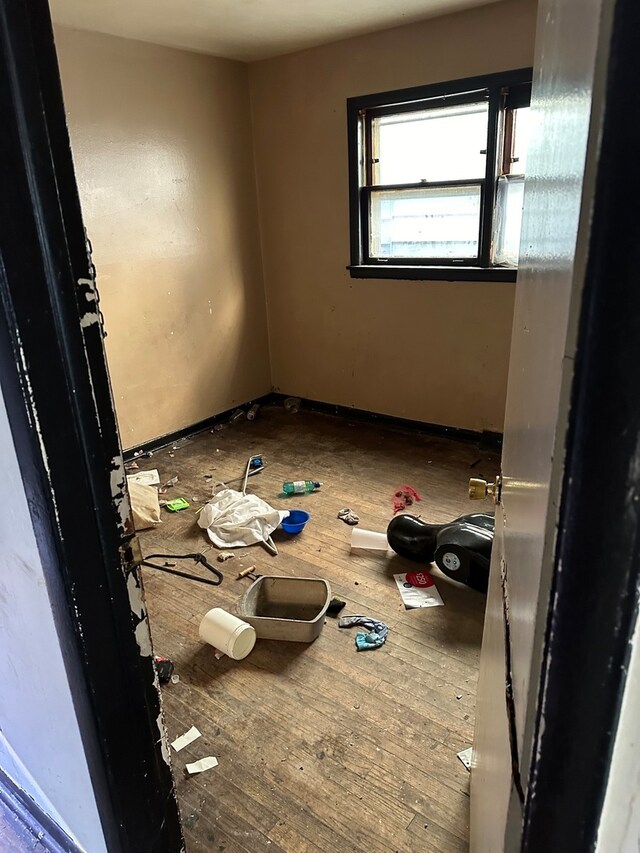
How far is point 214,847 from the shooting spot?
1.45m

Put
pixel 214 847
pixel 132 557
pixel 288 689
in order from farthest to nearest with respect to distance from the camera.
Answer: pixel 288 689, pixel 214 847, pixel 132 557

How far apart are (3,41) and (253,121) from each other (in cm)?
380

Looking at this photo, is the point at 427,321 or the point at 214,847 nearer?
the point at 214,847

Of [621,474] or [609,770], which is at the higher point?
[621,474]

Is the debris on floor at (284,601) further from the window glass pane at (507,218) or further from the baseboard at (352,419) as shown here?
the window glass pane at (507,218)

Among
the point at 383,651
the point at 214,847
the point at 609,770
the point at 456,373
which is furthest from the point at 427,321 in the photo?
the point at 609,770

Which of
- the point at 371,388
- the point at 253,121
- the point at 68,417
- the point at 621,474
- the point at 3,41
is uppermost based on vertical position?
the point at 253,121

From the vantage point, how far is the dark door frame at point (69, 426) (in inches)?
29.2

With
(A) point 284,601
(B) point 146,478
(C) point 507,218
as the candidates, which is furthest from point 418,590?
(C) point 507,218

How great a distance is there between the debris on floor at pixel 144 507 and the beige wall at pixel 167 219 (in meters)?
0.78

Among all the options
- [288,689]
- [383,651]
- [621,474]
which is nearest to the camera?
[621,474]

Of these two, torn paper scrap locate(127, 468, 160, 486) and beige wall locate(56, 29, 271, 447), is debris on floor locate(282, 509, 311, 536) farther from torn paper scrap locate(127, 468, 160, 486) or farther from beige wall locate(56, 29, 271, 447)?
beige wall locate(56, 29, 271, 447)

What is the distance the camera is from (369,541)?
2688 millimetres

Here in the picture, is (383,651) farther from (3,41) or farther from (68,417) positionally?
(3,41)
